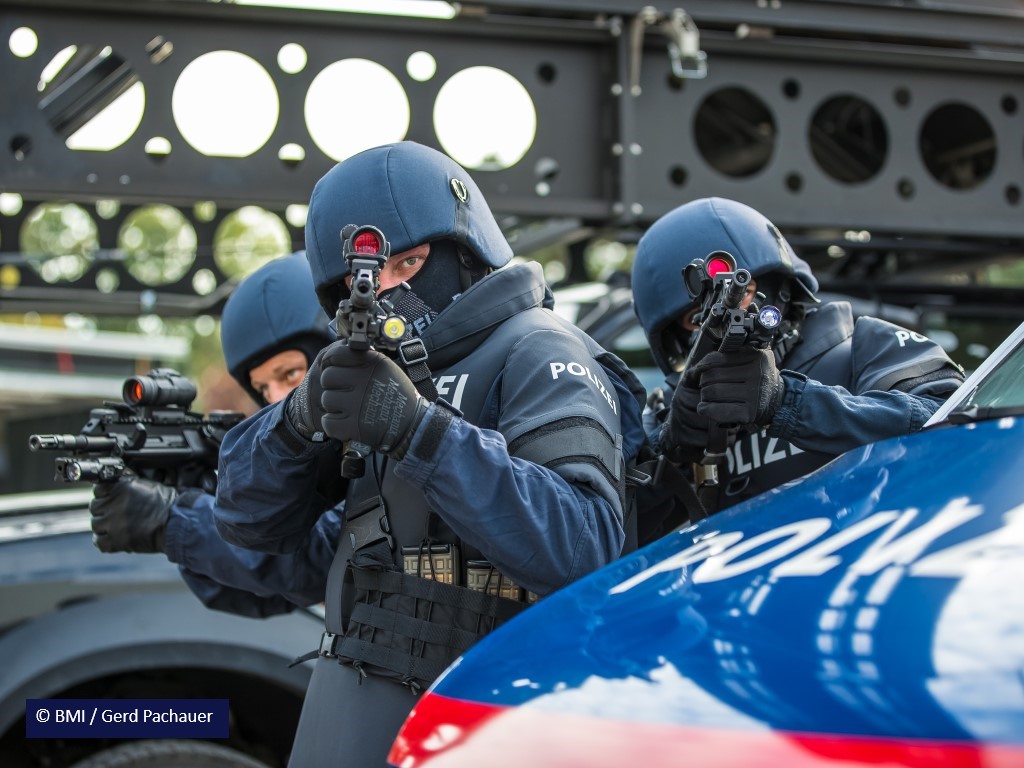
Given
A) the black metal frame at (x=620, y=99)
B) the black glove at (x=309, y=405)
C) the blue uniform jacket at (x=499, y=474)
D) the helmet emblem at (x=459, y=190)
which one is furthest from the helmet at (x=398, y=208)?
the black metal frame at (x=620, y=99)

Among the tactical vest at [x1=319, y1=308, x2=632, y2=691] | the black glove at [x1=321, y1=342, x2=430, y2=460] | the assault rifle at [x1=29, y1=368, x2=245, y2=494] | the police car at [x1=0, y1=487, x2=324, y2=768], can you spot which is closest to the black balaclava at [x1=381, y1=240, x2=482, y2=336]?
the tactical vest at [x1=319, y1=308, x2=632, y2=691]

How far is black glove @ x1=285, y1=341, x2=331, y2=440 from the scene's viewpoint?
215 cm

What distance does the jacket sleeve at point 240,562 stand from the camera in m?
2.97

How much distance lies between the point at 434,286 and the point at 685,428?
0.63 meters

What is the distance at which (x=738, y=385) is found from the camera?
99.6 inches

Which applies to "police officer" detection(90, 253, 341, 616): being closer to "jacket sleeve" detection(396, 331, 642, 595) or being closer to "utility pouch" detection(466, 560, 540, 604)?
"utility pouch" detection(466, 560, 540, 604)

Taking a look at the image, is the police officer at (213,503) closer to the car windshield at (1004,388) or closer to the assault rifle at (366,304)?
the assault rifle at (366,304)

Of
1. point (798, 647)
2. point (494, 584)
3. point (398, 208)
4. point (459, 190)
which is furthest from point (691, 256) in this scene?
point (798, 647)

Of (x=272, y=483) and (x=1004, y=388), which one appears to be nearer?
(x=1004, y=388)

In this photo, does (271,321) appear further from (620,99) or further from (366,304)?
(366,304)

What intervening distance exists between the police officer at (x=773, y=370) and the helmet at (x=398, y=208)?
0.52m

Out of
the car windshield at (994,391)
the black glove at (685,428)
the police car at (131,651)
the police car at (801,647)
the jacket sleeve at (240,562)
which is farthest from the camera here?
the police car at (131,651)

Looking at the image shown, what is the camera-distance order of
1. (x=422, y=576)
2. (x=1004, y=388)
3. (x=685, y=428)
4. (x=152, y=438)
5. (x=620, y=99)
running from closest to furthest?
(x=1004, y=388) < (x=422, y=576) < (x=685, y=428) < (x=152, y=438) < (x=620, y=99)

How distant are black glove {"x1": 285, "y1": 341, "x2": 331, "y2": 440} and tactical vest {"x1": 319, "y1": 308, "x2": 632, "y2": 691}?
6.9 inches
